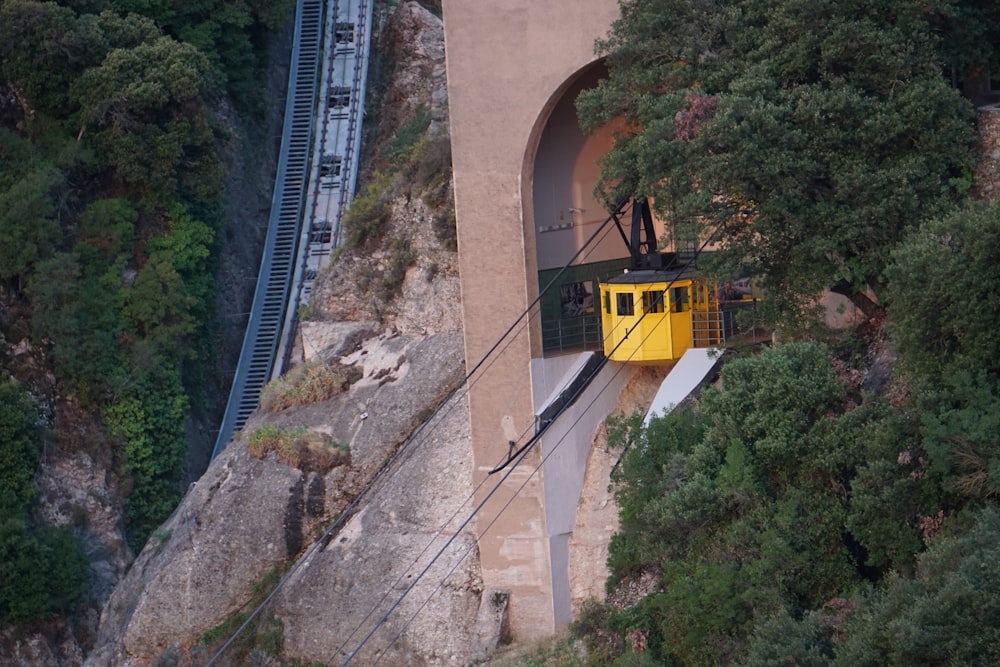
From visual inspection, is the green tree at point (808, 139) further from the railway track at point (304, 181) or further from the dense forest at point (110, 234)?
the railway track at point (304, 181)

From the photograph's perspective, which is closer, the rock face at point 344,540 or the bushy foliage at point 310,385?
the rock face at point 344,540

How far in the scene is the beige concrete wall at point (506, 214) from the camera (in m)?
26.6

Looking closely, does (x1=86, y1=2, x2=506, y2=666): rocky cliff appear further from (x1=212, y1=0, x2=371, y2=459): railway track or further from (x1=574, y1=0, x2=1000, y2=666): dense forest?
(x1=212, y1=0, x2=371, y2=459): railway track

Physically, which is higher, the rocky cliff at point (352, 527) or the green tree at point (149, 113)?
the green tree at point (149, 113)

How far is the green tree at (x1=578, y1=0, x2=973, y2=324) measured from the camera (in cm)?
2234

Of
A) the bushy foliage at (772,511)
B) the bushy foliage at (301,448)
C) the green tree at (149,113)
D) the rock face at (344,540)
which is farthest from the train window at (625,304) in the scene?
the green tree at (149,113)

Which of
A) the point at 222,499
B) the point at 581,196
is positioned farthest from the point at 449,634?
the point at 581,196

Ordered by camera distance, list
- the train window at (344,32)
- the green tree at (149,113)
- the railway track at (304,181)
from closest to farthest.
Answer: the green tree at (149,113) → the railway track at (304,181) → the train window at (344,32)

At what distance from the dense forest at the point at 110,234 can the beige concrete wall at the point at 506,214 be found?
42.8ft

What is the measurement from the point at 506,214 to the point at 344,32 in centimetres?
1917

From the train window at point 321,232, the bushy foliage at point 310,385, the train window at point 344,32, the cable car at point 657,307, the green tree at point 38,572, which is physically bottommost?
the green tree at point 38,572

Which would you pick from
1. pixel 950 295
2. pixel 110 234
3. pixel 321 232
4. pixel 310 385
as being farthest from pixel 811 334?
pixel 110 234

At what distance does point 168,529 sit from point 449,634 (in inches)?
271

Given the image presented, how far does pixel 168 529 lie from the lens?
1253 inches
